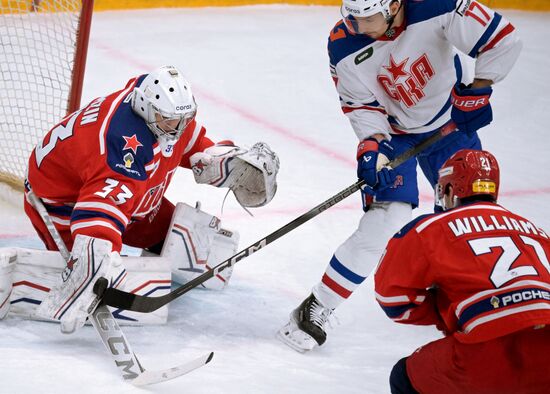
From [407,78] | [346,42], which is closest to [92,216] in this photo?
[346,42]

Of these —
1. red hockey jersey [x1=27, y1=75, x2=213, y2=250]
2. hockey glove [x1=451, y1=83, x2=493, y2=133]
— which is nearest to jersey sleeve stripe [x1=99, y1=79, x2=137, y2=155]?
red hockey jersey [x1=27, y1=75, x2=213, y2=250]

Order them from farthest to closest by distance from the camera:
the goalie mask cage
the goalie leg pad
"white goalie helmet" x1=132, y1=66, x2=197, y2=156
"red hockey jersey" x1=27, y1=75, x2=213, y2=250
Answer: the goalie mask cage < the goalie leg pad < "white goalie helmet" x1=132, y1=66, x2=197, y2=156 < "red hockey jersey" x1=27, y1=75, x2=213, y2=250

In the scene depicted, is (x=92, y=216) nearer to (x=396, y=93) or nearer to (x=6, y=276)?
(x=6, y=276)

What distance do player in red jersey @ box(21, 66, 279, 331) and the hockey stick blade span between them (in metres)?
0.25

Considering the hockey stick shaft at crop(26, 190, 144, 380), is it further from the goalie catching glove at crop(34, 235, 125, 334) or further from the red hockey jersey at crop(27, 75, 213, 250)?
the red hockey jersey at crop(27, 75, 213, 250)

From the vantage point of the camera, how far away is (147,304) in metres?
3.01

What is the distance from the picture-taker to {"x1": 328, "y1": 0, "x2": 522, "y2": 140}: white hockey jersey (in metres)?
3.07

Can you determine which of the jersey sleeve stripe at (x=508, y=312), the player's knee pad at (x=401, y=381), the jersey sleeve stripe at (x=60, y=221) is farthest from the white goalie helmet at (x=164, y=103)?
the jersey sleeve stripe at (x=508, y=312)

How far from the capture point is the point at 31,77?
4.54 metres

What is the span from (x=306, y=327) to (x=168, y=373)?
0.57 metres

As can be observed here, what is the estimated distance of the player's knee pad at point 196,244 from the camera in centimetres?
A: 335

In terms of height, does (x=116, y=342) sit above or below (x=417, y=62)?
below

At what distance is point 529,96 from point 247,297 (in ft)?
9.33

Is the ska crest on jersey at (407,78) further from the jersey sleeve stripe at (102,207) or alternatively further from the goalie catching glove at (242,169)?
the jersey sleeve stripe at (102,207)
